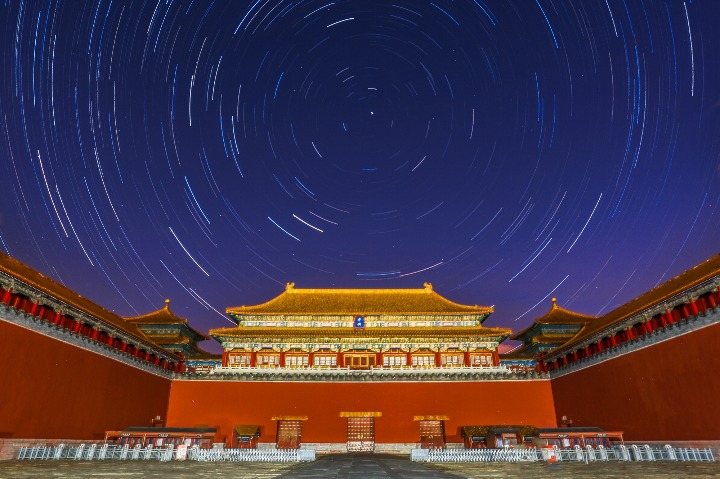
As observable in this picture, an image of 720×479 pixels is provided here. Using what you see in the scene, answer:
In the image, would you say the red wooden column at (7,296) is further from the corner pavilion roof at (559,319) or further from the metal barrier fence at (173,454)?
the corner pavilion roof at (559,319)

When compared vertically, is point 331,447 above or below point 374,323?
below

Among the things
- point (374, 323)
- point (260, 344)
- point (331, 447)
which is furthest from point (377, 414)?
point (260, 344)

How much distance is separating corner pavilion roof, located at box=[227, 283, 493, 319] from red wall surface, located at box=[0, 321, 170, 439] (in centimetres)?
967

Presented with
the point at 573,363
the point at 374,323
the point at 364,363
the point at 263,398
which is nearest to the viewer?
the point at 573,363

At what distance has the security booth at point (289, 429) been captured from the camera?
26.9 meters

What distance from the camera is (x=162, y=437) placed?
22.3 metres

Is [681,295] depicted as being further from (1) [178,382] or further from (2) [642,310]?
(1) [178,382]

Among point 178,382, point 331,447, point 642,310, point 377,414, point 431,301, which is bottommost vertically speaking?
point 331,447

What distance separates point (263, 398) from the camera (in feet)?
92.2

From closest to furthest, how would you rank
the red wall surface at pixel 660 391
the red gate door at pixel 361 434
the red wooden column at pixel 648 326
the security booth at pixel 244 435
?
1. the red wall surface at pixel 660 391
2. the red wooden column at pixel 648 326
3. the security booth at pixel 244 435
4. the red gate door at pixel 361 434

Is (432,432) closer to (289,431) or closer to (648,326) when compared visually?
(289,431)

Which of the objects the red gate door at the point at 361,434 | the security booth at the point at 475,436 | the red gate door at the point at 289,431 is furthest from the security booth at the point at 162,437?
the security booth at the point at 475,436

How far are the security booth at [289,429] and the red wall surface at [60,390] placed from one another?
7.85m

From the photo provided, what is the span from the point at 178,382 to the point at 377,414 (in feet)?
43.7
